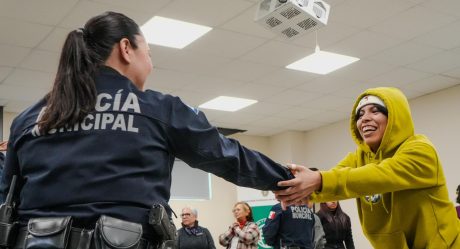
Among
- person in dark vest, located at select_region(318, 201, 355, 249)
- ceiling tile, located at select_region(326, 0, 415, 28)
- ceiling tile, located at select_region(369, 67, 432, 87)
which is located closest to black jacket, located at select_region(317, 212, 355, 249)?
person in dark vest, located at select_region(318, 201, 355, 249)

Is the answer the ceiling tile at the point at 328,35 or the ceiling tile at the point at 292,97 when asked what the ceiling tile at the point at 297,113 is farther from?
the ceiling tile at the point at 328,35

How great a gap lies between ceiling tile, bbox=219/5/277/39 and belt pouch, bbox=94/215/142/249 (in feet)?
13.2

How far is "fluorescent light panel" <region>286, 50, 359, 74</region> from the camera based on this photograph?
652 centimetres

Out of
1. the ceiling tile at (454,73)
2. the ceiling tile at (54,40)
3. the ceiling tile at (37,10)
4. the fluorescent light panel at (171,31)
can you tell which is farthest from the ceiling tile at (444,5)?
the ceiling tile at (54,40)

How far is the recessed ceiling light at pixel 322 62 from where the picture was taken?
6526 mm

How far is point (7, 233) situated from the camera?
4.37ft

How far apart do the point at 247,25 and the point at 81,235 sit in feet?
14.5

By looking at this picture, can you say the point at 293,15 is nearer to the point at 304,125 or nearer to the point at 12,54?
the point at 12,54

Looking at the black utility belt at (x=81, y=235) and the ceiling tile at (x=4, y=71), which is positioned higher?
the ceiling tile at (x=4, y=71)

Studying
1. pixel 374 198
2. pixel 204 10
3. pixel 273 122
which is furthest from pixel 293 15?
pixel 273 122

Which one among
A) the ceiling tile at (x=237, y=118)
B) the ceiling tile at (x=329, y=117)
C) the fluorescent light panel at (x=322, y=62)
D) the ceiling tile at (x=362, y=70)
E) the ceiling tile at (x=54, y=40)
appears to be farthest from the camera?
the ceiling tile at (x=329, y=117)

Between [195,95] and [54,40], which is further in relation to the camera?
[195,95]

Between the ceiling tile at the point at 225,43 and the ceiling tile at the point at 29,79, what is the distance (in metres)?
2.00

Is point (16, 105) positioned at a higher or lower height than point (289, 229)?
higher
